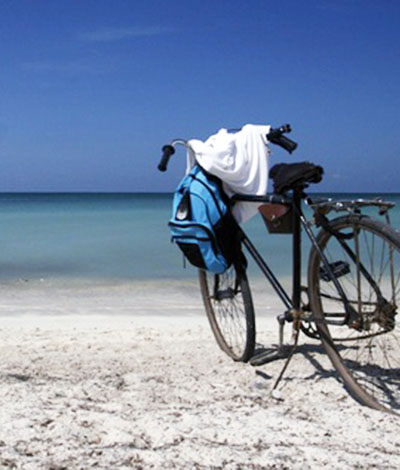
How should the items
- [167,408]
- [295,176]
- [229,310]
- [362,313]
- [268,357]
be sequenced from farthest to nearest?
1. [229,310]
2. [268,357]
3. [295,176]
4. [362,313]
5. [167,408]

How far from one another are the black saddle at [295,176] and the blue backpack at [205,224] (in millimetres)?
360

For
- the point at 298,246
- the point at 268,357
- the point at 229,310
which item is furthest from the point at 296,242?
the point at 229,310

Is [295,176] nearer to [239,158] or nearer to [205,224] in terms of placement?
[239,158]

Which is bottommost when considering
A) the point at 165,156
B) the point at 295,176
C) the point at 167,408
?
the point at 167,408

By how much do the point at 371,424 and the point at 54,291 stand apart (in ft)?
18.4

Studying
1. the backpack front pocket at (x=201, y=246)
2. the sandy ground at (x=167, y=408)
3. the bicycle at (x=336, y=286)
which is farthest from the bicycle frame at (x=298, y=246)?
the sandy ground at (x=167, y=408)

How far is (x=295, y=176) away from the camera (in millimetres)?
3143

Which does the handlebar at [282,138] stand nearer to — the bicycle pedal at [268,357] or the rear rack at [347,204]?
the rear rack at [347,204]

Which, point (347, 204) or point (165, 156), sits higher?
point (165, 156)

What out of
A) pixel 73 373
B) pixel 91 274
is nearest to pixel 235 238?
pixel 73 373

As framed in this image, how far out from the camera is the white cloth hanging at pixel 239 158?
3.43 m

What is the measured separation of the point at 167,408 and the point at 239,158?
4.65ft

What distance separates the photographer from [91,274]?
9359mm

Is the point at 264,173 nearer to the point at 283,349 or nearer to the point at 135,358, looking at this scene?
the point at 283,349
